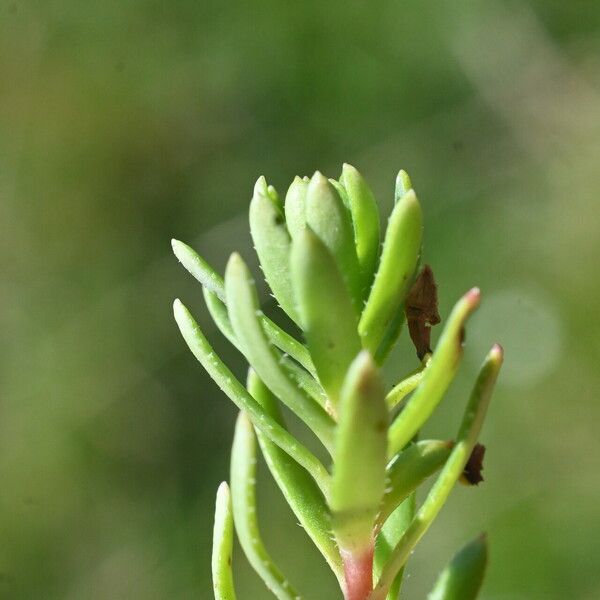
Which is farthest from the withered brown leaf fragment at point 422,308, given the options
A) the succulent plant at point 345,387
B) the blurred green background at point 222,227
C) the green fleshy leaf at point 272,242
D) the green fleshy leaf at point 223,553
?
the blurred green background at point 222,227

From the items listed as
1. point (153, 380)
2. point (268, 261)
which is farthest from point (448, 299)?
point (268, 261)

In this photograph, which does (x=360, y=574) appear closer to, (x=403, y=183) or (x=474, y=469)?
(x=474, y=469)

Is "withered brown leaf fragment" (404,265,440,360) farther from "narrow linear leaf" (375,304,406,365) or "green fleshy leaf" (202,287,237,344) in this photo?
"green fleshy leaf" (202,287,237,344)

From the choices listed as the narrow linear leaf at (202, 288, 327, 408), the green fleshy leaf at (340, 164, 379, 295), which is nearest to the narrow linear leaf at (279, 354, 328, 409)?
the narrow linear leaf at (202, 288, 327, 408)

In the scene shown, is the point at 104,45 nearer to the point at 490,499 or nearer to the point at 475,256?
the point at 475,256

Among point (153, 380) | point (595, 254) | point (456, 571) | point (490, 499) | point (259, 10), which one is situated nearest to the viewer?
point (456, 571)

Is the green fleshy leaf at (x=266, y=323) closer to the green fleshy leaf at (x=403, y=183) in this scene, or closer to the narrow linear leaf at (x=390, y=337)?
the narrow linear leaf at (x=390, y=337)

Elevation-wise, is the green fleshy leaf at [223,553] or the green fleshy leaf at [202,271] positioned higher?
the green fleshy leaf at [202,271]
